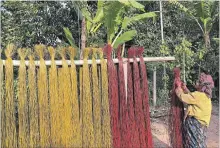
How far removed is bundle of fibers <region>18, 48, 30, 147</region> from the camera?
229 cm

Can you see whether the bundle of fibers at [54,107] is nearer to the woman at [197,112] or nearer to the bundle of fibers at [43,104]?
the bundle of fibers at [43,104]

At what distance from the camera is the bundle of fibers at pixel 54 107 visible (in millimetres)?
2357

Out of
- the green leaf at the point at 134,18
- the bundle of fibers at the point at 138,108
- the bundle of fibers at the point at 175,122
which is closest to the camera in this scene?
the bundle of fibers at the point at 138,108

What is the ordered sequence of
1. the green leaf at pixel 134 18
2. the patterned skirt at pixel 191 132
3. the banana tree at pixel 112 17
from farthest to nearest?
the green leaf at pixel 134 18 → the banana tree at pixel 112 17 → the patterned skirt at pixel 191 132

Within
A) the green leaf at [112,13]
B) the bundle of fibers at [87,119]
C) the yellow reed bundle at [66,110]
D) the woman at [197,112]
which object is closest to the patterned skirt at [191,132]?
the woman at [197,112]

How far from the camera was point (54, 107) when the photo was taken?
2.37 metres

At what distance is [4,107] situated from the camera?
2273mm

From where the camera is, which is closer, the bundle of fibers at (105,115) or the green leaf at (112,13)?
the bundle of fibers at (105,115)

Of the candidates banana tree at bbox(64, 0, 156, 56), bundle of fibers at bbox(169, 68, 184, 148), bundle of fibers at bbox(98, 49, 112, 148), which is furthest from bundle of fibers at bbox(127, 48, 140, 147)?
banana tree at bbox(64, 0, 156, 56)

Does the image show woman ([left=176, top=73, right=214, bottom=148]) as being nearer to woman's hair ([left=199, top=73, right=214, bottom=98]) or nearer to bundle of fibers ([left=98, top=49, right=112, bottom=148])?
woman's hair ([left=199, top=73, right=214, bottom=98])

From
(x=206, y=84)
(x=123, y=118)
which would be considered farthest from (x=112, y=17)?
(x=123, y=118)

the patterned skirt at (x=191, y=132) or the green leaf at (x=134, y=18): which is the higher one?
the green leaf at (x=134, y=18)

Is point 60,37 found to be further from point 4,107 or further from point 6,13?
point 4,107

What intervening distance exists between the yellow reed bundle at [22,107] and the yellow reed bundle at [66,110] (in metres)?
0.25
